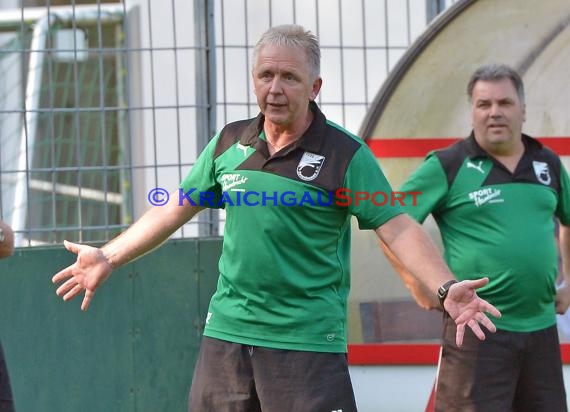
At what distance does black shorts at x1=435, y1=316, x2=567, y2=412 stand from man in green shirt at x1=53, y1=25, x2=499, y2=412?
1070 mm

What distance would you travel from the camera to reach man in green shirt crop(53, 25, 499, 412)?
4605 mm

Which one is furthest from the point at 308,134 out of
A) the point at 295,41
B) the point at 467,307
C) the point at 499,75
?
the point at 499,75

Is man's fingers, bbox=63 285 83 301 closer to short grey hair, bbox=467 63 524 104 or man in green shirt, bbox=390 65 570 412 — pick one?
man in green shirt, bbox=390 65 570 412

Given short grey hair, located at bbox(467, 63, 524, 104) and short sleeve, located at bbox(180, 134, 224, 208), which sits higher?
short grey hair, located at bbox(467, 63, 524, 104)

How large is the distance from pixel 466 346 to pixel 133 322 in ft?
7.46

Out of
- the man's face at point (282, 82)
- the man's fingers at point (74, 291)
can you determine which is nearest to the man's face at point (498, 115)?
the man's face at point (282, 82)

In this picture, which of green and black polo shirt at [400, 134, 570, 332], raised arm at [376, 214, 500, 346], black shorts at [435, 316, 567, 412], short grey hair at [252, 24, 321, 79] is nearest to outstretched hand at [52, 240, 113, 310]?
short grey hair at [252, 24, 321, 79]

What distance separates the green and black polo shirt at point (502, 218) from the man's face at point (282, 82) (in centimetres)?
124

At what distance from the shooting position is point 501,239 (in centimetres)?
573

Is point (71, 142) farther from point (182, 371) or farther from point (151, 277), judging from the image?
point (182, 371)

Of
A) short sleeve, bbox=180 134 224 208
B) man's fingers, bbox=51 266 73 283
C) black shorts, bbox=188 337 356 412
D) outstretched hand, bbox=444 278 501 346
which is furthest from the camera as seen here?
short sleeve, bbox=180 134 224 208

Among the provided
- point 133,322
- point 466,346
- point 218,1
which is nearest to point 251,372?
point 466,346

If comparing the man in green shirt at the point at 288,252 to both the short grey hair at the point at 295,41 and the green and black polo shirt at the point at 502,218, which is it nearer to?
the short grey hair at the point at 295,41

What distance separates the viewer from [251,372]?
15.3 feet
